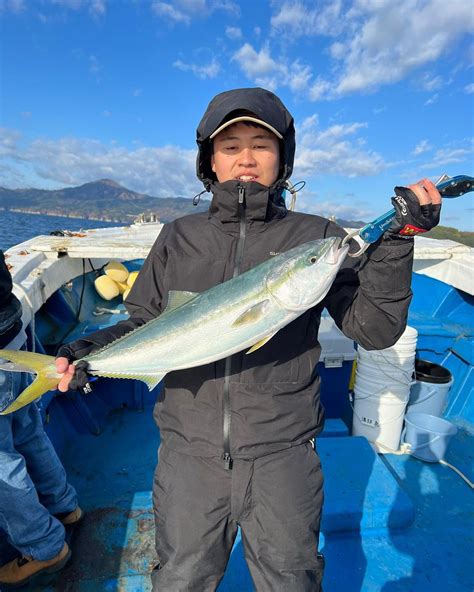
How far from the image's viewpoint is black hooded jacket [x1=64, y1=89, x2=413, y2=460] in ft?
7.35

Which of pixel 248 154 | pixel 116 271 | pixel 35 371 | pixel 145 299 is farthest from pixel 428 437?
pixel 116 271

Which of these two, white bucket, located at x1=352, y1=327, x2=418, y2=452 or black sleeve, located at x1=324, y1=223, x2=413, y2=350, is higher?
black sleeve, located at x1=324, y1=223, x2=413, y2=350

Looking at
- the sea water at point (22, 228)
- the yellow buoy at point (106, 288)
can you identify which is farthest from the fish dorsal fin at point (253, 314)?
the yellow buoy at point (106, 288)

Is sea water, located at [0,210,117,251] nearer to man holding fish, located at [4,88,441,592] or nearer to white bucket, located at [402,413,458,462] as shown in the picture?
man holding fish, located at [4,88,441,592]

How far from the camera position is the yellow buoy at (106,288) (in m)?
7.91

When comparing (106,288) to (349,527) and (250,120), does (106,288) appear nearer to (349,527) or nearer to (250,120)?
(250,120)

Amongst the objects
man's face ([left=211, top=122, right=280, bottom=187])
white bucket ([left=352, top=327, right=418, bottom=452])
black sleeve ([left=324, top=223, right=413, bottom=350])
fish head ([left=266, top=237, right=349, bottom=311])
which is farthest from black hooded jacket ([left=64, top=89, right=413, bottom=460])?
white bucket ([left=352, top=327, right=418, bottom=452])

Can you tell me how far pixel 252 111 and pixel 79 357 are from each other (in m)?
2.12

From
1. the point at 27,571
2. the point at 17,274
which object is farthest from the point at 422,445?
the point at 17,274

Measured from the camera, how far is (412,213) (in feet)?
6.39

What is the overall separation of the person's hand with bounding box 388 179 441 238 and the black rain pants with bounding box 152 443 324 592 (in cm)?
151

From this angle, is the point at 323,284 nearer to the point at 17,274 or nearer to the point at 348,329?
the point at 348,329

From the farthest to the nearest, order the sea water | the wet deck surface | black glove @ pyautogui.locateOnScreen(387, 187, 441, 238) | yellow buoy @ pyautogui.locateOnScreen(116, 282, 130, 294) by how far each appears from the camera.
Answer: the sea water, yellow buoy @ pyautogui.locateOnScreen(116, 282, 130, 294), the wet deck surface, black glove @ pyautogui.locateOnScreen(387, 187, 441, 238)

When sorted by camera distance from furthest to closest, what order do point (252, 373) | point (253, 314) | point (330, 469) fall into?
point (330, 469) → point (252, 373) → point (253, 314)
